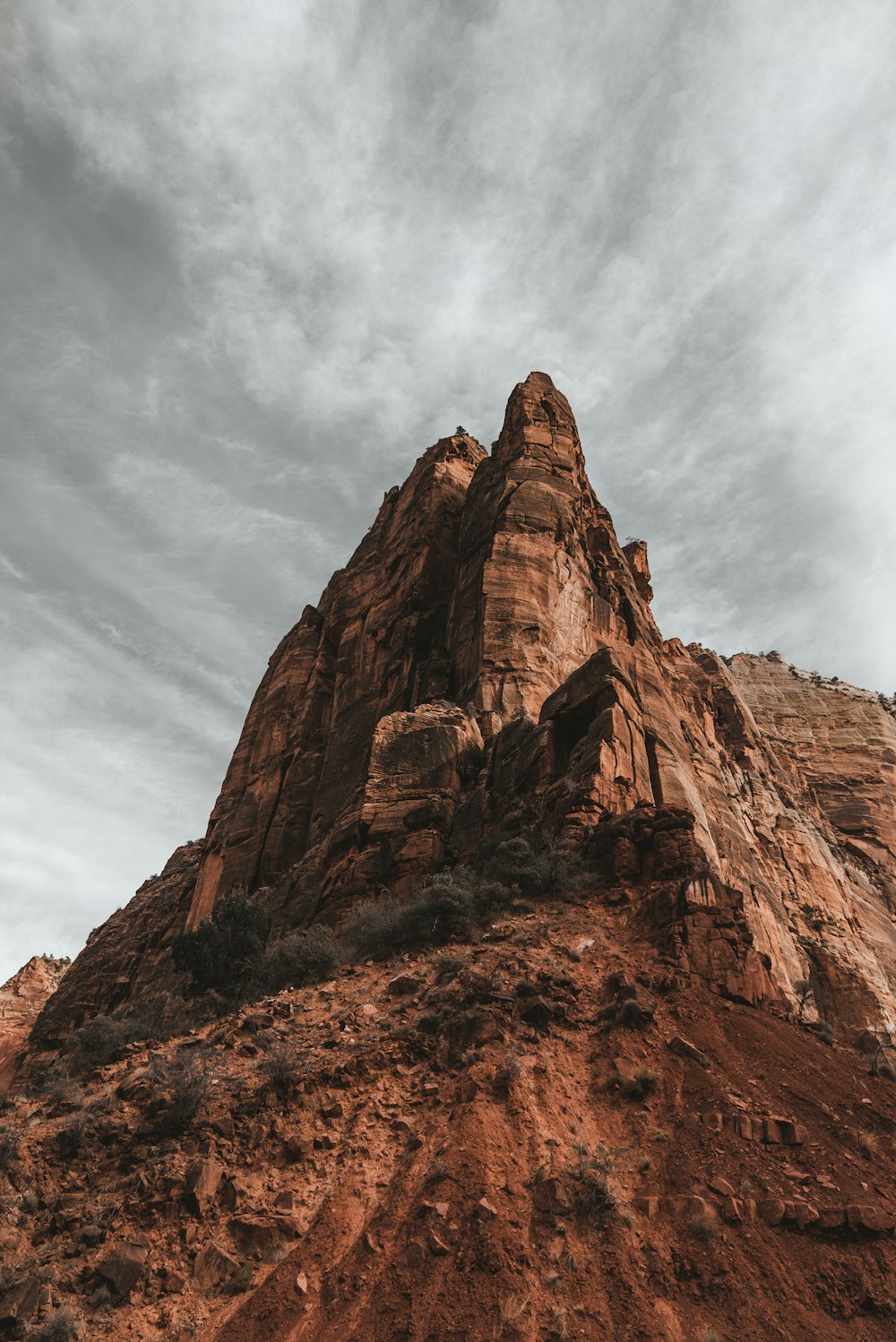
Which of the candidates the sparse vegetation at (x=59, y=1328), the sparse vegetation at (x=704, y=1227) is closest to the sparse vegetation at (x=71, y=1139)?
the sparse vegetation at (x=59, y=1328)

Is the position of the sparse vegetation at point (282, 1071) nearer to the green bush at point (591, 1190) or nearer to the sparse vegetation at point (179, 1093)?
the sparse vegetation at point (179, 1093)

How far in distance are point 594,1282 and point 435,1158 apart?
7.29ft

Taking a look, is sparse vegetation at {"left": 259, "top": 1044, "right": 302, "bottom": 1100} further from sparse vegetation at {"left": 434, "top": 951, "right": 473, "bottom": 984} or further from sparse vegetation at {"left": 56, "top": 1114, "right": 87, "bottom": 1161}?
sparse vegetation at {"left": 434, "top": 951, "right": 473, "bottom": 984}

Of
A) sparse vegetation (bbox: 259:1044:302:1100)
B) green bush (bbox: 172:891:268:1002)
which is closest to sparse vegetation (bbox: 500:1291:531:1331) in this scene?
sparse vegetation (bbox: 259:1044:302:1100)

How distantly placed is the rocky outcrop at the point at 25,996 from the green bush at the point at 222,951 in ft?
106

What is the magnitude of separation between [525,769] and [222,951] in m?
8.92

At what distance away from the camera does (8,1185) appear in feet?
32.2

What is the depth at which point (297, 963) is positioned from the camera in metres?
17.0

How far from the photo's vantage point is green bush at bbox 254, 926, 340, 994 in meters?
16.7

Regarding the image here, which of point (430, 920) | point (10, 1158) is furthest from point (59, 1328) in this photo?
point (430, 920)

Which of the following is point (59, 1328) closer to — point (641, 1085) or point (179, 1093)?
point (179, 1093)

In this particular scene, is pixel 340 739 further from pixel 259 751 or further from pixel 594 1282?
pixel 594 1282

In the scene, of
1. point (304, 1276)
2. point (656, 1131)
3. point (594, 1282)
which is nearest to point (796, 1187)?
point (656, 1131)

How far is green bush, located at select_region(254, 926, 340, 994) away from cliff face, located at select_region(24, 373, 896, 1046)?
14.0 feet
